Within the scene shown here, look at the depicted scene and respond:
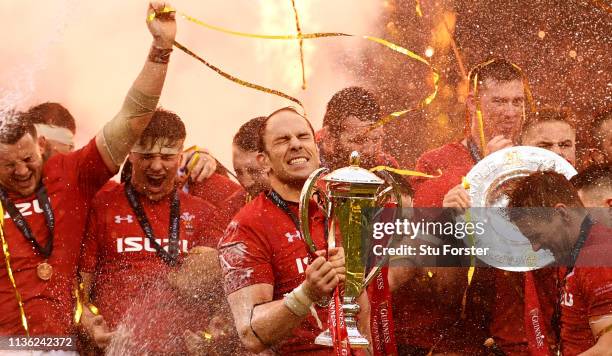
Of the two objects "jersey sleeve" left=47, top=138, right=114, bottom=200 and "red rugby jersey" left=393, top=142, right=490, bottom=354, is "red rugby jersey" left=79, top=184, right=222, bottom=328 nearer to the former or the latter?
"jersey sleeve" left=47, top=138, right=114, bottom=200

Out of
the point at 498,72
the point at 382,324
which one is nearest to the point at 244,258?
the point at 382,324

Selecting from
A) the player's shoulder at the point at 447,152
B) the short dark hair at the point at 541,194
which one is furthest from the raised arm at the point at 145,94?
the short dark hair at the point at 541,194

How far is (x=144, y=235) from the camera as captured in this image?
453 cm

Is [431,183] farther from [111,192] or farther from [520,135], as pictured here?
[111,192]

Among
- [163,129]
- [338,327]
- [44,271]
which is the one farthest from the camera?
[163,129]

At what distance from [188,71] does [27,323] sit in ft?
5.56

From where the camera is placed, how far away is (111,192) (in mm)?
4637

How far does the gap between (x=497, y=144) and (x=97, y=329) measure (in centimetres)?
181

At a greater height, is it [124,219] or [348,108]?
[348,108]

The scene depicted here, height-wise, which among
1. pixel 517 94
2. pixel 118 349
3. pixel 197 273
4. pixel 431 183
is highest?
pixel 517 94

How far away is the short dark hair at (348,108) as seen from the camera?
4691 mm

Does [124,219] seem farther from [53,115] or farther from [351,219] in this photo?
[351,219]

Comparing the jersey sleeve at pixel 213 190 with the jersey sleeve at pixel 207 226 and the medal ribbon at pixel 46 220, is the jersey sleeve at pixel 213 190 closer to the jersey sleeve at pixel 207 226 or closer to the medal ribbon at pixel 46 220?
the jersey sleeve at pixel 207 226

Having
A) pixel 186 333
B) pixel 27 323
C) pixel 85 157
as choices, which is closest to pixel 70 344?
pixel 27 323
